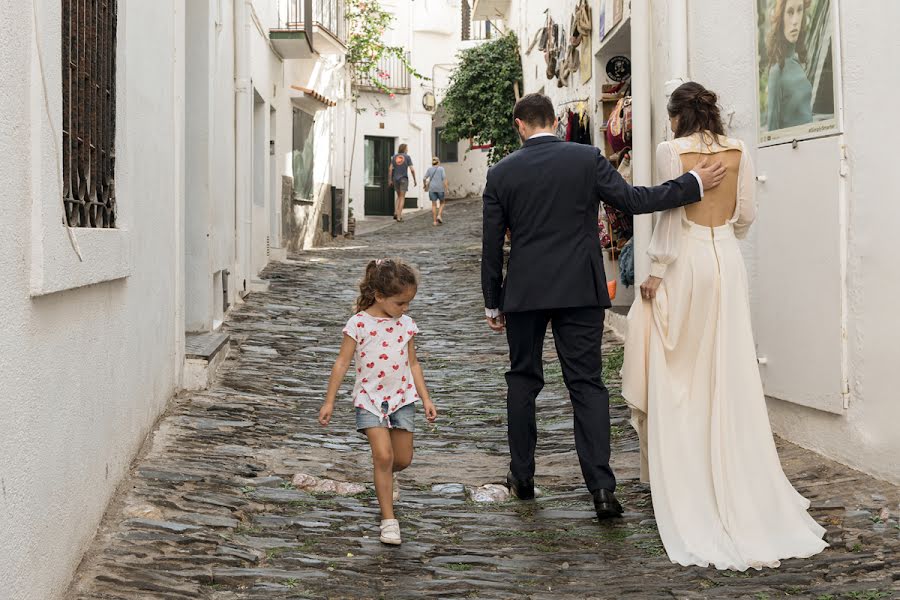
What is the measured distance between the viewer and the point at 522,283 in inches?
216

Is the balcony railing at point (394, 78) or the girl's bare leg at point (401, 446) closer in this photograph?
the girl's bare leg at point (401, 446)

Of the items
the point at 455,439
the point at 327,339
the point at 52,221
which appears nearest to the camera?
the point at 52,221

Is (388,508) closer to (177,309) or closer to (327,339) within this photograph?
(177,309)

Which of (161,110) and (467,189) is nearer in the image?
(161,110)

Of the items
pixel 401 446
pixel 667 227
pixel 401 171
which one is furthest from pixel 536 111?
pixel 401 171

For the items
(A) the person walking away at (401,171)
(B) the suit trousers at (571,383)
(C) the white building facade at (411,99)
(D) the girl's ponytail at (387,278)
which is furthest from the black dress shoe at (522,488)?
(C) the white building facade at (411,99)

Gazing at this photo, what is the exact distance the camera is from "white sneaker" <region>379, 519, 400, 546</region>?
4.92m

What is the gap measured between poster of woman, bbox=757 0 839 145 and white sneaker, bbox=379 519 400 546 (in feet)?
9.76

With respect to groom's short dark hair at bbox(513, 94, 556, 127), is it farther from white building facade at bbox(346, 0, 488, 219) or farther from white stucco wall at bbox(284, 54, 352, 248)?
white building facade at bbox(346, 0, 488, 219)

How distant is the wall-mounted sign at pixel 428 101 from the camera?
3784cm

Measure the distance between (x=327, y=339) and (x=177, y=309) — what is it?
11.2 ft

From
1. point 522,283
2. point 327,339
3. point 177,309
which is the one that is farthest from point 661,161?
point 327,339

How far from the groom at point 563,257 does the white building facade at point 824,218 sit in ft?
4.03

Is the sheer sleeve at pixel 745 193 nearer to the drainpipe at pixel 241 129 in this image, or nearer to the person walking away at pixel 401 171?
the drainpipe at pixel 241 129
